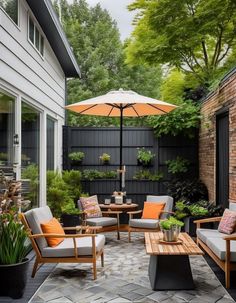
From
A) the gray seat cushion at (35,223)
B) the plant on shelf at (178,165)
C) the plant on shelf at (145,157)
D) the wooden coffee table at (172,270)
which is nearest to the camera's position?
the wooden coffee table at (172,270)

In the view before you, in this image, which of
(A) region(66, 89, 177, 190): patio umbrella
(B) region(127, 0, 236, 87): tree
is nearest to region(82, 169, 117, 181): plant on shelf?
(A) region(66, 89, 177, 190): patio umbrella

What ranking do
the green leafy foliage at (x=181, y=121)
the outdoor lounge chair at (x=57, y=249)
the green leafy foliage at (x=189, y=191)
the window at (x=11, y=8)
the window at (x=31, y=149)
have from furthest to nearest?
the green leafy foliage at (x=181, y=121) → the green leafy foliage at (x=189, y=191) → the window at (x=31, y=149) → the window at (x=11, y=8) → the outdoor lounge chair at (x=57, y=249)

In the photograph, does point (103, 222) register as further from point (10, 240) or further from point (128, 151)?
point (10, 240)

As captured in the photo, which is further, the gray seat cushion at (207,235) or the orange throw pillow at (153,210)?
the orange throw pillow at (153,210)

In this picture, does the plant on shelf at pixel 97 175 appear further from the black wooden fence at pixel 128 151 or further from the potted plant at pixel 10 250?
the potted plant at pixel 10 250

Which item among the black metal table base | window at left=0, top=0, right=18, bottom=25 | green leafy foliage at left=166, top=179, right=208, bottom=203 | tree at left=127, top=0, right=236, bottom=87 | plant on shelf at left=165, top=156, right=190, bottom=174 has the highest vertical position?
tree at left=127, top=0, right=236, bottom=87

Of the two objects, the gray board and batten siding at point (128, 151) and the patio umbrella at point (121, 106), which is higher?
the patio umbrella at point (121, 106)

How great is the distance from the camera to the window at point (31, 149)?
19.6 ft

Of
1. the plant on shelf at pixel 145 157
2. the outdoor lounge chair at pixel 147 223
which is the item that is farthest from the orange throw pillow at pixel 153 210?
the plant on shelf at pixel 145 157

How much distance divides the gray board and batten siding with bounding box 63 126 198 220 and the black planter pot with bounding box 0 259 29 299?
16.9 ft

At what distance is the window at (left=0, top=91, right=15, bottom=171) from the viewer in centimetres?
495

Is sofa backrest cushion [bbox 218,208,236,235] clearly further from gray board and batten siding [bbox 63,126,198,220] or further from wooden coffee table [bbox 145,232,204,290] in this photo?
gray board and batten siding [bbox 63,126,198,220]

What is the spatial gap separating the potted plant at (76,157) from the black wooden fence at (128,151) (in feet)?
0.36

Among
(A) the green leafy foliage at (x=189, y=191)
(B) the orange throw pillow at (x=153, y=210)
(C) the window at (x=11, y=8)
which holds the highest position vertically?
(C) the window at (x=11, y=8)
